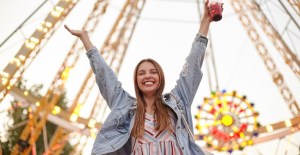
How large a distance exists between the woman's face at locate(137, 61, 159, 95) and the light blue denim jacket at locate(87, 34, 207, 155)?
0.32ft

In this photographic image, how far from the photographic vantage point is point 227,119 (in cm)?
1322

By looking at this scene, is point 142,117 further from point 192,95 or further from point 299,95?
point 299,95

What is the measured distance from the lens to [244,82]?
81.7 ft

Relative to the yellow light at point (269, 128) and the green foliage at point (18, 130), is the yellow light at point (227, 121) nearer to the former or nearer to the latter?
the yellow light at point (269, 128)

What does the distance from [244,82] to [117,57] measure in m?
9.68

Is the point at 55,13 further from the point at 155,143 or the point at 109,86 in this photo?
the point at 155,143

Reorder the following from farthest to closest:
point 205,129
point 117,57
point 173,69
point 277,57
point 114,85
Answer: point 173,69, point 277,57, point 117,57, point 205,129, point 114,85

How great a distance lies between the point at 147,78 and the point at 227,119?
10.9 meters

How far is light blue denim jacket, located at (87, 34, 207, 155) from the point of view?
7.85 ft

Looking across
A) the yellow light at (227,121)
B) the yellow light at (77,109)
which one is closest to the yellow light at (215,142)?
the yellow light at (227,121)

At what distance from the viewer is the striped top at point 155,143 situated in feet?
7.66

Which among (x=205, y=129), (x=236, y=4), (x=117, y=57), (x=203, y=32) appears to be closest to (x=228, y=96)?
(x=205, y=129)

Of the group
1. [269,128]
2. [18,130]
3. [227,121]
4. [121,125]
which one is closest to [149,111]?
[121,125]

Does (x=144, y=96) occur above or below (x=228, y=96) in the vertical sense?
below
